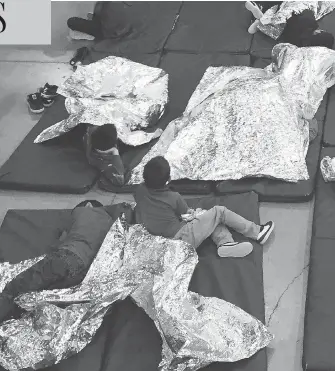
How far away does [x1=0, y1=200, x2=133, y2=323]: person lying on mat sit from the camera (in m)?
2.90

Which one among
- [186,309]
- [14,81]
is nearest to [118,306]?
[186,309]

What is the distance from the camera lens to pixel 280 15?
179 inches


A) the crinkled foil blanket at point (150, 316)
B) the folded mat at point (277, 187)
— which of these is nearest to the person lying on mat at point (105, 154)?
the folded mat at point (277, 187)

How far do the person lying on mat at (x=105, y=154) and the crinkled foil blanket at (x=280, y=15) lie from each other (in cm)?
168

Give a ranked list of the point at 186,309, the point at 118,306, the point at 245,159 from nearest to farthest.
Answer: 1. the point at 186,309
2. the point at 118,306
3. the point at 245,159

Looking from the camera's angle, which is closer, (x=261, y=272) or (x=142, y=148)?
(x=261, y=272)

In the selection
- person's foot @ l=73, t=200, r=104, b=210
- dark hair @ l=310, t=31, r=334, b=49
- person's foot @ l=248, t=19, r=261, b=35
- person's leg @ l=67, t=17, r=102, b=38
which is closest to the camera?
person's foot @ l=73, t=200, r=104, b=210

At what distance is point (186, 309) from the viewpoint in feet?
8.93

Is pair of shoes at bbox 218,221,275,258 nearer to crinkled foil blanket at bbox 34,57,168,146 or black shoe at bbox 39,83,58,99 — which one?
crinkled foil blanket at bbox 34,57,168,146

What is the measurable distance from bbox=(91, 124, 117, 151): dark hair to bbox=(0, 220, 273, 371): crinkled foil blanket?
0.79m

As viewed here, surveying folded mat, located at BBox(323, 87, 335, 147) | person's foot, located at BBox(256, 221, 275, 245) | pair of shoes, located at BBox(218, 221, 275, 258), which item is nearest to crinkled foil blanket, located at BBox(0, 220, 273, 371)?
pair of shoes, located at BBox(218, 221, 275, 258)

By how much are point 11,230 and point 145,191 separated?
32.0 inches

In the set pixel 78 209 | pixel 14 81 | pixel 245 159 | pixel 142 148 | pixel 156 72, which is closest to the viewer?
pixel 78 209

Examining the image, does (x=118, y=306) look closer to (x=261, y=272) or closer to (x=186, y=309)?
(x=186, y=309)
